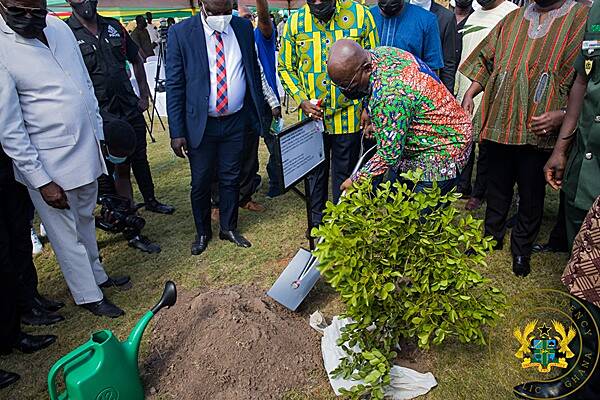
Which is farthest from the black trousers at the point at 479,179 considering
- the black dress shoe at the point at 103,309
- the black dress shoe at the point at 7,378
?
the black dress shoe at the point at 7,378

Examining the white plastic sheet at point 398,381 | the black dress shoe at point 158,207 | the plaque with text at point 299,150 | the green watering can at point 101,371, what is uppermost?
the plaque with text at point 299,150

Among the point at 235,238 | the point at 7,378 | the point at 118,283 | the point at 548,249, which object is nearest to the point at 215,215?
the point at 235,238

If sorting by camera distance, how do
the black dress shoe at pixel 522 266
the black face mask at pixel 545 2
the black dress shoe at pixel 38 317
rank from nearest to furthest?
1. the black face mask at pixel 545 2
2. the black dress shoe at pixel 38 317
3. the black dress shoe at pixel 522 266

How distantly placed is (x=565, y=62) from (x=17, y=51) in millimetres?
3366

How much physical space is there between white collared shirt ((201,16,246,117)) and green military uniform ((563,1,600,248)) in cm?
255

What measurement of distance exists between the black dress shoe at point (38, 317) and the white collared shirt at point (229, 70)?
6.59 feet

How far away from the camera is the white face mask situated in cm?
354

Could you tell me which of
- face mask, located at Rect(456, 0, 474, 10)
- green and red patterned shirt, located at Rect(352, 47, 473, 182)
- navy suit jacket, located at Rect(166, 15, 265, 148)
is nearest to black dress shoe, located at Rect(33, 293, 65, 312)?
navy suit jacket, located at Rect(166, 15, 265, 148)

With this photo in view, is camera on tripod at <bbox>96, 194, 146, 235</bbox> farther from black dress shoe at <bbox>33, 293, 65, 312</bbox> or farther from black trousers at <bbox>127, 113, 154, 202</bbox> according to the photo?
black dress shoe at <bbox>33, 293, 65, 312</bbox>

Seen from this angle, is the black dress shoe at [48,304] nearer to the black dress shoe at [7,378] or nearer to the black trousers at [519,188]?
the black dress shoe at [7,378]

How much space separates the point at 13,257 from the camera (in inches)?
117

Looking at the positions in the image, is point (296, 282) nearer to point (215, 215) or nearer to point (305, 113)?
point (305, 113)

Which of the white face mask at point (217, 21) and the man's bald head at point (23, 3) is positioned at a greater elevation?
the man's bald head at point (23, 3)

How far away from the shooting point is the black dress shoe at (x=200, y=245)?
413 centimetres
